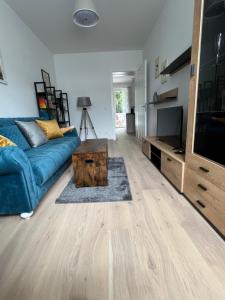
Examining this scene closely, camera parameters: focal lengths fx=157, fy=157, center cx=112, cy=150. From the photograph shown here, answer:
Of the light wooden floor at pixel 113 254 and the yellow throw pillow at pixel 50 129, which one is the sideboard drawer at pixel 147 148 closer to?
the light wooden floor at pixel 113 254

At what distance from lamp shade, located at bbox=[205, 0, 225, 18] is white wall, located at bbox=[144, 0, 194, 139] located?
2.79ft

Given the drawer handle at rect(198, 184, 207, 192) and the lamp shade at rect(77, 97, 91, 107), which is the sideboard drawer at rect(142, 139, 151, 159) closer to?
the drawer handle at rect(198, 184, 207, 192)

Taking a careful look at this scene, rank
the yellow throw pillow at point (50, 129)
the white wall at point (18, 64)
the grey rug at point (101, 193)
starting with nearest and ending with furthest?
the grey rug at point (101, 193) < the white wall at point (18, 64) < the yellow throw pillow at point (50, 129)

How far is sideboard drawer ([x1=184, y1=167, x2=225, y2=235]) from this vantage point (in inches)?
42.0

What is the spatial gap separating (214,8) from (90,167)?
5.63ft

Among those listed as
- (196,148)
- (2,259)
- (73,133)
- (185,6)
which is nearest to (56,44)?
(73,133)

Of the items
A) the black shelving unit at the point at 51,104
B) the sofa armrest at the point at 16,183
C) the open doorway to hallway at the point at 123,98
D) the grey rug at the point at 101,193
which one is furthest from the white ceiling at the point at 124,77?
the sofa armrest at the point at 16,183

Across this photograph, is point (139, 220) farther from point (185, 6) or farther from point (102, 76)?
point (102, 76)

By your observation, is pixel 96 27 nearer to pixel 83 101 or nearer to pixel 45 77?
pixel 45 77

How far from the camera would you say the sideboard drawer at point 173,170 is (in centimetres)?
162

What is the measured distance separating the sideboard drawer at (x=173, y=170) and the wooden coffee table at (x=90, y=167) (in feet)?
2.47

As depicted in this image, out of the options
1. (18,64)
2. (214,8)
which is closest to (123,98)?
(18,64)

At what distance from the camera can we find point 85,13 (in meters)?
2.10

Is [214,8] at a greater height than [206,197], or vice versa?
[214,8]
